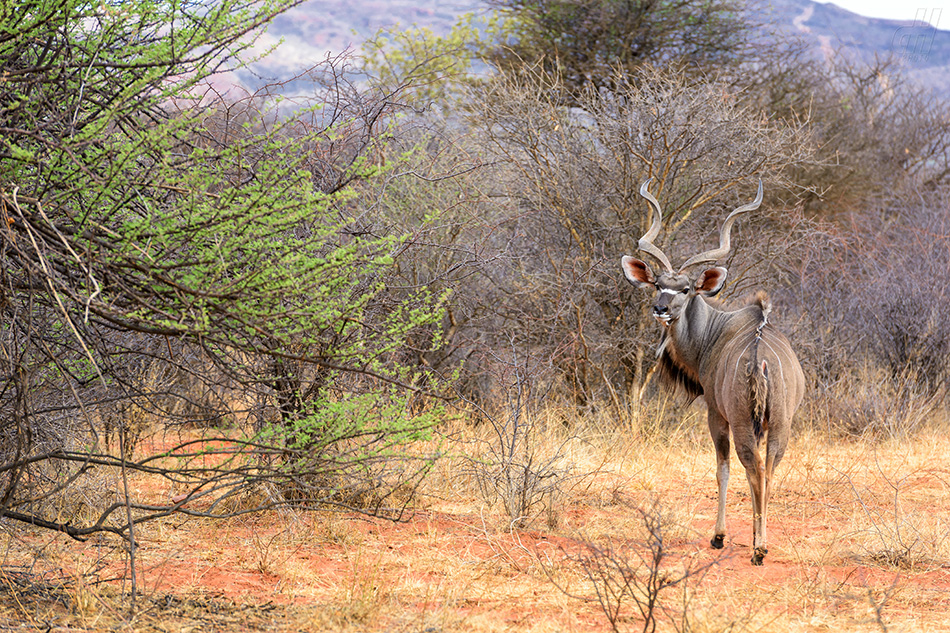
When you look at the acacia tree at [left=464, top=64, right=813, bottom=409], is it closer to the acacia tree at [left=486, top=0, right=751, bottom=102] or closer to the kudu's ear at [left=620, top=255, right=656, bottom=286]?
the kudu's ear at [left=620, top=255, right=656, bottom=286]

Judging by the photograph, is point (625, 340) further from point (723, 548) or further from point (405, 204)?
point (723, 548)

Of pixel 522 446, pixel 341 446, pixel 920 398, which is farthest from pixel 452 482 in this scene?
pixel 920 398

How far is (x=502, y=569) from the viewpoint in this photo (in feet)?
17.0

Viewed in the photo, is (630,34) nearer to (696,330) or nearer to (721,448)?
(696,330)

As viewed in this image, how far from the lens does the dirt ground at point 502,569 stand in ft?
13.8

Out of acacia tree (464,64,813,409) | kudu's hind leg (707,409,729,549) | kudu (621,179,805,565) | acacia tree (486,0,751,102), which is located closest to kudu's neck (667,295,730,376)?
kudu (621,179,805,565)

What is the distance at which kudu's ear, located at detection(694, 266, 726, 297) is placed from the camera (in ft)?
21.2

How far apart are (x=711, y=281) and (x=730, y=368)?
0.98m

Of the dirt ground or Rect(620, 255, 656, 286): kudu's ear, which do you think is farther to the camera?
Rect(620, 255, 656, 286): kudu's ear

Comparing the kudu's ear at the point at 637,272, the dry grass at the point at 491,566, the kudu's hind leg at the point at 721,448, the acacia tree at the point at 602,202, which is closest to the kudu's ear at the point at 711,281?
the kudu's ear at the point at 637,272

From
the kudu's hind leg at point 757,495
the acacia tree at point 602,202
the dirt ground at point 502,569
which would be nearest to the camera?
the dirt ground at point 502,569

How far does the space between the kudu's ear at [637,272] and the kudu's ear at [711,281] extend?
335 mm

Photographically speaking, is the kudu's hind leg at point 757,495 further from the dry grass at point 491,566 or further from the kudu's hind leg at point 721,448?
the kudu's hind leg at point 721,448

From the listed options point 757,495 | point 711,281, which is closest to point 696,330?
point 711,281
